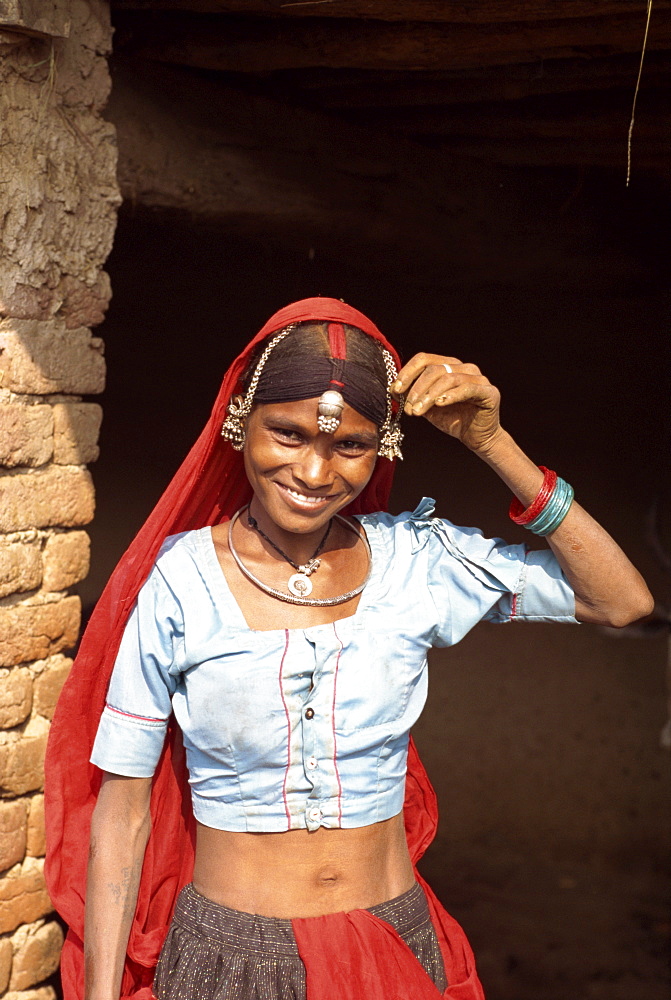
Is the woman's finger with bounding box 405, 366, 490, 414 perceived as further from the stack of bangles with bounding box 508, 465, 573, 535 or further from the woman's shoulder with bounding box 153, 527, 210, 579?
the woman's shoulder with bounding box 153, 527, 210, 579

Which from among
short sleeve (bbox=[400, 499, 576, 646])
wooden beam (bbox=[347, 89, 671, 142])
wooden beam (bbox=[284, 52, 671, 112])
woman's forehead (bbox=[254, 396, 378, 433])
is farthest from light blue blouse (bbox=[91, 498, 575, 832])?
wooden beam (bbox=[347, 89, 671, 142])

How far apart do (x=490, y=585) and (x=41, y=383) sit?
3.84ft

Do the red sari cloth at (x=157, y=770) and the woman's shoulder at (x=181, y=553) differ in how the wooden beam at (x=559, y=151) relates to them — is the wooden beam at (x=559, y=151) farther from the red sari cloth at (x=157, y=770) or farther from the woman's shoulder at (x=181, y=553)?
the woman's shoulder at (x=181, y=553)

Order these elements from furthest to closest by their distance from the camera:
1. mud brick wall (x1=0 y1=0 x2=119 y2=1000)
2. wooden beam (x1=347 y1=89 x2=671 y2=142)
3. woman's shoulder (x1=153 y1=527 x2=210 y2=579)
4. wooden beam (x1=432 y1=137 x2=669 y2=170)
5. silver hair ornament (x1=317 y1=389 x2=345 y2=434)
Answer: wooden beam (x1=432 y1=137 x2=669 y2=170), wooden beam (x1=347 y1=89 x2=671 y2=142), mud brick wall (x1=0 y1=0 x2=119 y2=1000), woman's shoulder (x1=153 y1=527 x2=210 y2=579), silver hair ornament (x1=317 y1=389 x2=345 y2=434)

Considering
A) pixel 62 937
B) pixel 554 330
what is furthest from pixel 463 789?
pixel 62 937

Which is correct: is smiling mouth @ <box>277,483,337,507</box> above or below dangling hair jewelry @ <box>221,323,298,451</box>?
below

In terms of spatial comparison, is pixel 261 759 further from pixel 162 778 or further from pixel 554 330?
pixel 554 330

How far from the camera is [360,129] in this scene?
3.24m

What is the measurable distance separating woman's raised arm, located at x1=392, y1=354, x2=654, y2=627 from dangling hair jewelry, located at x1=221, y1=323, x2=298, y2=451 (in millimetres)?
247

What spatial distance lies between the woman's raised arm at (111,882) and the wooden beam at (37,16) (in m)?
1.60

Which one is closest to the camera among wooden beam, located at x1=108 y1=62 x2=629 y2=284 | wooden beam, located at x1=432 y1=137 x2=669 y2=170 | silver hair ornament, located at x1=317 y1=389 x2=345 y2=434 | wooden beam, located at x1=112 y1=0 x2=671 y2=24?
silver hair ornament, located at x1=317 y1=389 x2=345 y2=434

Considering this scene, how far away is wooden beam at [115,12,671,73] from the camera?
2539 millimetres

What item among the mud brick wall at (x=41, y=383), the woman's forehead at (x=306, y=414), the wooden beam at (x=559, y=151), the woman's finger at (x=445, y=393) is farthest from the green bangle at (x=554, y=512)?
the wooden beam at (x=559, y=151)

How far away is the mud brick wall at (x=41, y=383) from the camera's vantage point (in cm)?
223
